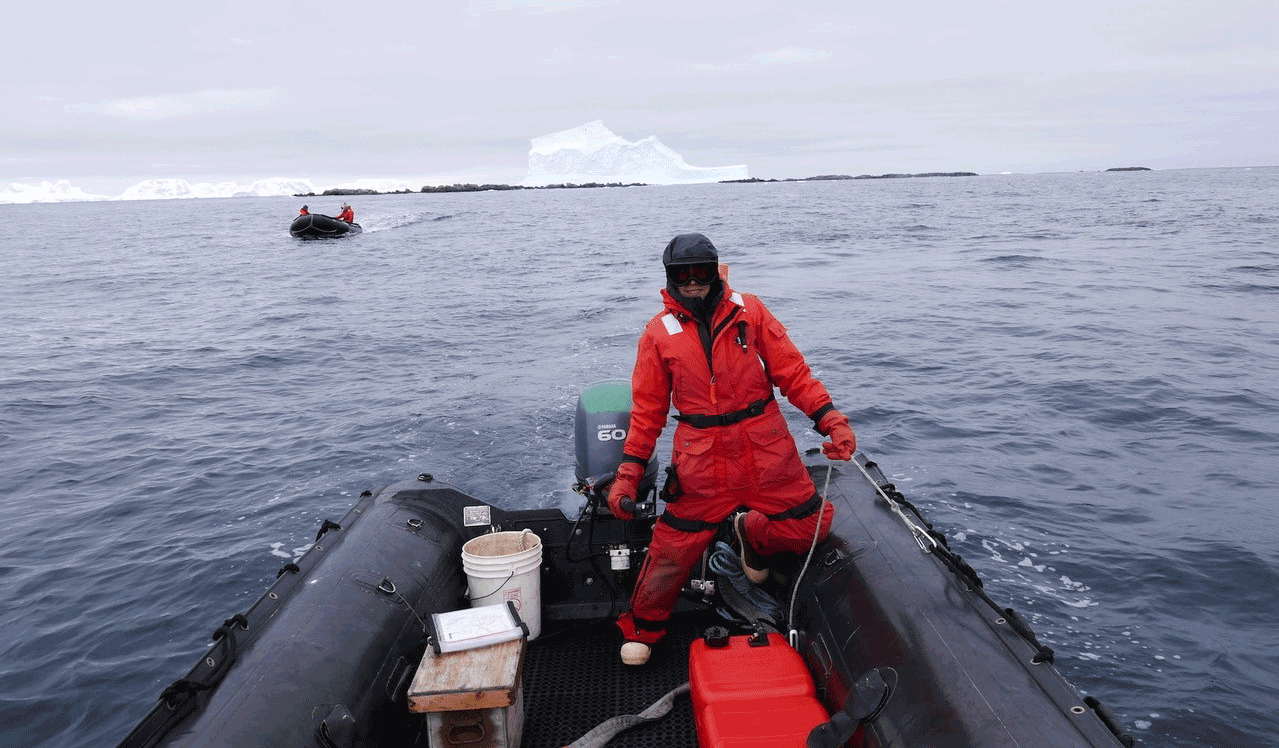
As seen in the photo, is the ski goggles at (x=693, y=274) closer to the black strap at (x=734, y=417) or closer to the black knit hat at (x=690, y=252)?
the black knit hat at (x=690, y=252)

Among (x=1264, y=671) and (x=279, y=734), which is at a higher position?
(x=279, y=734)

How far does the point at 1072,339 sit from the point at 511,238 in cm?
3334

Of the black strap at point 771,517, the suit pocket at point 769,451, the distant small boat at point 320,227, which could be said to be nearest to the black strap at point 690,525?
the black strap at point 771,517

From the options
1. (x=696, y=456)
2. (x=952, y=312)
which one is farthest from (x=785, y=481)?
(x=952, y=312)

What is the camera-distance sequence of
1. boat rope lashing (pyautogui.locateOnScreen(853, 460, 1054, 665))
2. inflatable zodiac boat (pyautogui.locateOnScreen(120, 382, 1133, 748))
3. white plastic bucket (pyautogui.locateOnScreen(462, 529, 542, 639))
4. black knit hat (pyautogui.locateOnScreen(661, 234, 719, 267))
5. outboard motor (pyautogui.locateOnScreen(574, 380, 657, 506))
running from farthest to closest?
outboard motor (pyautogui.locateOnScreen(574, 380, 657, 506)) < white plastic bucket (pyautogui.locateOnScreen(462, 529, 542, 639)) < black knit hat (pyautogui.locateOnScreen(661, 234, 719, 267)) < boat rope lashing (pyautogui.locateOnScreen(853, 460, 1054, 665)) < inflatable zodiac boat (pyautogui.locateOnScreen(120, 382, 1133, 748))

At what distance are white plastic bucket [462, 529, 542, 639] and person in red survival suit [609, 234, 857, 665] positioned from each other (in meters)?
0.71

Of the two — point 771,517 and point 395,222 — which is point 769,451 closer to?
point 771,517

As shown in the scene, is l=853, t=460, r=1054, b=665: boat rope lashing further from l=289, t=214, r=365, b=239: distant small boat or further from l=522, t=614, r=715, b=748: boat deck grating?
l=289, t=214, r=365, b=239: distant small boat

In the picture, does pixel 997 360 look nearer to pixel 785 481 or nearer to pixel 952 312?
pixel 952 312

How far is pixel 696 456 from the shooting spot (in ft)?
12.6

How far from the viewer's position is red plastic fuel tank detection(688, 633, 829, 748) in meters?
3.11

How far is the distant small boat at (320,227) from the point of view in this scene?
4222 cm

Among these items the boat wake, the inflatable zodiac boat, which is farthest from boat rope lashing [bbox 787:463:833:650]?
the boat wake

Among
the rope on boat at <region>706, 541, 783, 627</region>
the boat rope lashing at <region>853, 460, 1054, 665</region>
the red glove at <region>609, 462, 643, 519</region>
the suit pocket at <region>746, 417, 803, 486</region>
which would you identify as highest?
the suit pocket at <region>746, 417, 803, 486</region>
